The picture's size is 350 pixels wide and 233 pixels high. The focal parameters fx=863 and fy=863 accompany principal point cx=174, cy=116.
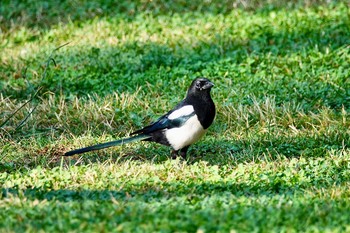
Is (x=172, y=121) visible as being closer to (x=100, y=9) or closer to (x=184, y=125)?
(x=184, y=125)

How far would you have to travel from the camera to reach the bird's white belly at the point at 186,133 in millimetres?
7172

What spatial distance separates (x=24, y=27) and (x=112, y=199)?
261 inches

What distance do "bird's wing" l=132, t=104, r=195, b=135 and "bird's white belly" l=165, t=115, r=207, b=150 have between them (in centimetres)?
4

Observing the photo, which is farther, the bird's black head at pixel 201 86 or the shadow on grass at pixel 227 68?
the shadow on grass at pixel 227 68

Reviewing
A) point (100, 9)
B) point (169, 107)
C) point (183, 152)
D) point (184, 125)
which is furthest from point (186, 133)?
point (100, 9)

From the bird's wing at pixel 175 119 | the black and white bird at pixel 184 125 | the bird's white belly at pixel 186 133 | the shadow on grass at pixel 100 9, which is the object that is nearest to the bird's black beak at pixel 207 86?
the black and white bird at pixel 184 125

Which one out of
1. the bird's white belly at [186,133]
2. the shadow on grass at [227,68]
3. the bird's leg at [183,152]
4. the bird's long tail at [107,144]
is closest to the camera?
the bird's white belly at [186,133]

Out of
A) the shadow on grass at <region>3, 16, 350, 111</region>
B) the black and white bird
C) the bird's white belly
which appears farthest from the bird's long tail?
the shadow on grass at <region>3, 16, 350, 111</region>

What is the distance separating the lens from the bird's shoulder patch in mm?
7246

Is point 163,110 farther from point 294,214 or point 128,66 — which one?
point 294,214

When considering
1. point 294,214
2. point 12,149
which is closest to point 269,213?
point 294,214

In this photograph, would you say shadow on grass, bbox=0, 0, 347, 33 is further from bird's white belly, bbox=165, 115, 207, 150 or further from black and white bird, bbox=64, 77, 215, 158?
bird's white belly, bbox=165, 115, 207, 150

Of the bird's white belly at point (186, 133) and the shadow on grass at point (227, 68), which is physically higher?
the bird's white belly at point (186, 133)

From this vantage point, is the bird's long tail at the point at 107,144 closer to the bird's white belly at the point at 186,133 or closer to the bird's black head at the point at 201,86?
the bird's white belly at the point at 186,133
